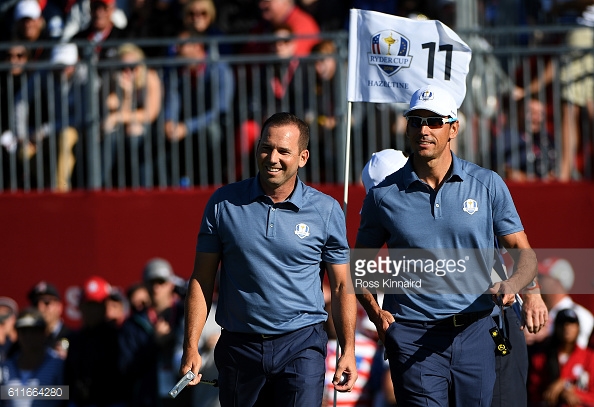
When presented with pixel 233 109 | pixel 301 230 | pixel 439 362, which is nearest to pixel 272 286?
pixel 301 230

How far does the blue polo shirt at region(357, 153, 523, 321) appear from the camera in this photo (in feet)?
22.0

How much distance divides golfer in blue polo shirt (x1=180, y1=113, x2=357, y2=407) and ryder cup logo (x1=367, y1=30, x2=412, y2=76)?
1433mm

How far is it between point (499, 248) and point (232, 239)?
172 centimetres

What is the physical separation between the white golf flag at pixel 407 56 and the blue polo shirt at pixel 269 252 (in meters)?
1.51

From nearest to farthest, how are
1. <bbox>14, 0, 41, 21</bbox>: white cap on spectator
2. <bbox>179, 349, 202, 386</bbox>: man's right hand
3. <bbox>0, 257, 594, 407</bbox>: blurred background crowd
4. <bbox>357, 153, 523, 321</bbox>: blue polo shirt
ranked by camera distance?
<bbox>179, 349, 202, 386</bbox>: man's right hand → <bbox>357, 153, 523, 321</bbox>: blue polo shirt → <bbox>0, 257, 594, 407</bbox>: blurred background crowd → <bbox>14, 0, 41, 21</bbox>: white cap on spectator

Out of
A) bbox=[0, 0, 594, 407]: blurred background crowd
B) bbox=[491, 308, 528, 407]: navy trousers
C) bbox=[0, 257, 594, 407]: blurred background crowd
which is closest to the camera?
bbox=[491, 308, 528, 407]: navy trousers

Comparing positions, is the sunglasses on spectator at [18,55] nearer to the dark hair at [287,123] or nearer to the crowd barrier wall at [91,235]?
the crowd barrier wall at [91,235]

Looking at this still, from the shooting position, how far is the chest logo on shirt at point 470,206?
21.9ft

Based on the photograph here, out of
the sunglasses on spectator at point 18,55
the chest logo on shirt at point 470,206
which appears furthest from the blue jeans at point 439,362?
the sunglasses on spectator at point 18,55

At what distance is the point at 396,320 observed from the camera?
680cm

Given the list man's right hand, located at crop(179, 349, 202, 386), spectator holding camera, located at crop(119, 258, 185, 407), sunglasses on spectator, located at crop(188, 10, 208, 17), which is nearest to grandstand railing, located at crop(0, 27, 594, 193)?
sunglasses on spectator, located at crop(188, 10, 208, 17)

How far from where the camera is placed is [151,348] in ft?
35.7

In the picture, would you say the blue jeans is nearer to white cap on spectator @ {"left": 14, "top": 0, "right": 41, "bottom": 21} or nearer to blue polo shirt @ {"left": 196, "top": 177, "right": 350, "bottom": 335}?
blue polo shirt @ {"left": 196, "top": 177, "right": 350, "bottom": 335}

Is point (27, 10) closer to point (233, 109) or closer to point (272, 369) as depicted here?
point (233, 109)
